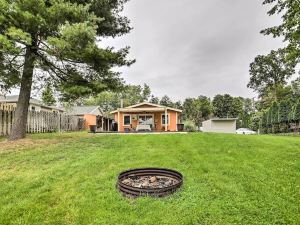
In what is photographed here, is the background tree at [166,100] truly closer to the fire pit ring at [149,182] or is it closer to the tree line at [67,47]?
the tree line at [67,47]

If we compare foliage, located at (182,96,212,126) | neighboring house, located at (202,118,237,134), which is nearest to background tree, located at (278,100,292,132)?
neighboring house, located at (202,118,237,134)

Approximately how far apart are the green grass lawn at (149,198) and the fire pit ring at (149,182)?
0.46 feet

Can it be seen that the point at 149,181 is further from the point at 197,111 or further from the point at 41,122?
the point at 197,111

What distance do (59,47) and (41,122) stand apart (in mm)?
10629

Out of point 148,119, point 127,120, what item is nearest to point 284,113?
point 148,119

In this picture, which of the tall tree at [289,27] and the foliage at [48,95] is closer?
the tall tree at [289,27]

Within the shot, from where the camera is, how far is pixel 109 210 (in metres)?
3.86

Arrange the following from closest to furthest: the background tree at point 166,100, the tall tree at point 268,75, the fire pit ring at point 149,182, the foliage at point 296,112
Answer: the fire pit ring at point 149,182 < the foliage at point 296,112 < the tall tree at point 268,75 < the background tree at point 166,100

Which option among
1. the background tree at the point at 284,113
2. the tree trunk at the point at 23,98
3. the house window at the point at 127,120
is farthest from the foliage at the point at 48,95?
the background tree at the point at 284,113

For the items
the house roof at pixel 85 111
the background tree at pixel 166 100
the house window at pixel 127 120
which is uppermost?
the background tree at pixel 166 100

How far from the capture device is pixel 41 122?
1789cm

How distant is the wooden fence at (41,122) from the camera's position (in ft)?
44.9

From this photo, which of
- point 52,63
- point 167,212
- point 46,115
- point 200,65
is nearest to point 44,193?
point 167,212

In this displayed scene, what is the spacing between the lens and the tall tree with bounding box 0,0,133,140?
8.55 metres
